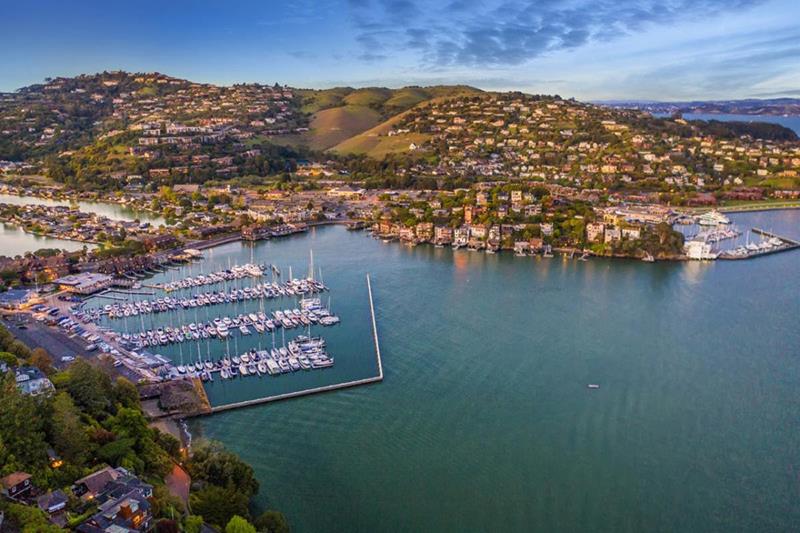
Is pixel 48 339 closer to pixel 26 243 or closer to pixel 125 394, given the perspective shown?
pixel 125 394

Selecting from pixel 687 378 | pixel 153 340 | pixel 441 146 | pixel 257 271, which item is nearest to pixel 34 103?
pixel 441 146

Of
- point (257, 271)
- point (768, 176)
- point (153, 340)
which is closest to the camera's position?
point (153, 340)

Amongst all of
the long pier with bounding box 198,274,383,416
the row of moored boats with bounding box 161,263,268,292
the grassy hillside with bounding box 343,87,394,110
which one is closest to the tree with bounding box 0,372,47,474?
the long pier with bounding box 198,274,383,416

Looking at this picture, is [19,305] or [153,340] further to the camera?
[19,305]

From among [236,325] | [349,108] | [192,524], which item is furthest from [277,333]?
[349,108]

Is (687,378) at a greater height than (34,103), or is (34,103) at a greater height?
(34,103)

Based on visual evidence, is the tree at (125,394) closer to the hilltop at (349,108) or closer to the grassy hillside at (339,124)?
the hilltop at (349,108)

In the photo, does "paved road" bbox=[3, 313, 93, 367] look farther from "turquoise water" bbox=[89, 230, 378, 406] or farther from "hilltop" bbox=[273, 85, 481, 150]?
"hilltop" bbox=[273, 85, 481, 150]

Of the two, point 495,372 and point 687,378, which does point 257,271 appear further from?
point 687,378
